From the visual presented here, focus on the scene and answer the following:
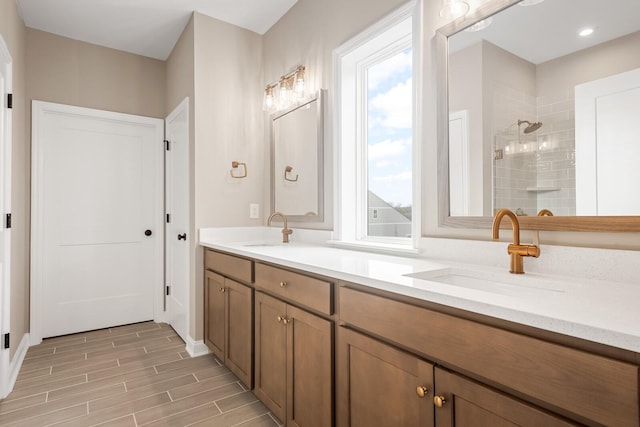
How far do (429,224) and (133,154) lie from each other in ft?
9.82

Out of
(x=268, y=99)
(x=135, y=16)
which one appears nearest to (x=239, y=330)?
(x=268, y=99)

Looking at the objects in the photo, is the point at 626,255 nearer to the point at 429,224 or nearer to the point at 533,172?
the point at 533,172

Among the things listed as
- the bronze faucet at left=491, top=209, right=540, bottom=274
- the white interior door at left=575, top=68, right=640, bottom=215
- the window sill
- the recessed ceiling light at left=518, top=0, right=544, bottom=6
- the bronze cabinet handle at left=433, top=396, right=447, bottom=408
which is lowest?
the bronze cabinet handle at left=433, top=396, right=447, bottom=408

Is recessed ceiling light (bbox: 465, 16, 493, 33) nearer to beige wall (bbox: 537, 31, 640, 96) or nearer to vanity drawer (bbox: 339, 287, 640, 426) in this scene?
beige wall (bbox: 537, 31, 640, 96)

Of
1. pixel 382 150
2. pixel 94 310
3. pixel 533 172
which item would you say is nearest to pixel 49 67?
pixel 94 310

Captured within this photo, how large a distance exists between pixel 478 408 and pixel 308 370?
2.47 ft

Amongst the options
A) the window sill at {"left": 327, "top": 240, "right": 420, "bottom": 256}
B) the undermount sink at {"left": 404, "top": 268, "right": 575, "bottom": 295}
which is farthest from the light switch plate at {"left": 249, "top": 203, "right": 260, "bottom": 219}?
the undermount sink at {"left": 404, "top": 268, "right": 575, "bottom": 295}

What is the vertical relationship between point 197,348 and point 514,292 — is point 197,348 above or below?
below

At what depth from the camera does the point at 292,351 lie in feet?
5.06

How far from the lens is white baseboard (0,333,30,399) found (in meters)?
2.10

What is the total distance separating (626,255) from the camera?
1057mm

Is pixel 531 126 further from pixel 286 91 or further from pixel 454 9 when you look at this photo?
pixel 286 91

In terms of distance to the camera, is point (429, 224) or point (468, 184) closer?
point (468, 184)

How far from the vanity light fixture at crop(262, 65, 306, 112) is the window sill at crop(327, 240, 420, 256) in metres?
1.08
